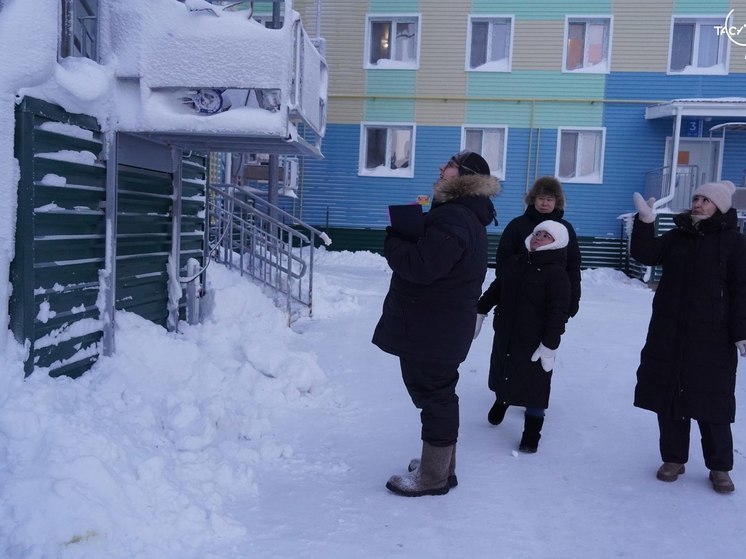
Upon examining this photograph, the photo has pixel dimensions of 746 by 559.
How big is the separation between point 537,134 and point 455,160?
13.0 metres

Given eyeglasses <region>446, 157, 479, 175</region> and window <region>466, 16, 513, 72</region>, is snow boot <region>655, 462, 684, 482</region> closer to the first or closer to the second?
eyeglasses <region>446, 157, 479, 175</region>

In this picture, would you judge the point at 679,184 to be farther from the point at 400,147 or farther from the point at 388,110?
the point at 388,110

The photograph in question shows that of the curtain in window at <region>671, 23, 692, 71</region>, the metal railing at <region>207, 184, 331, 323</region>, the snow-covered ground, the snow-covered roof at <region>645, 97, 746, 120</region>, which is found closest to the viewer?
the snow-covered ground

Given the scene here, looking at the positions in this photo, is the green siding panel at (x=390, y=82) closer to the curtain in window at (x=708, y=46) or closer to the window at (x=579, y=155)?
the window at (x=579, y=155)

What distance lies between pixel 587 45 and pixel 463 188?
13.9m

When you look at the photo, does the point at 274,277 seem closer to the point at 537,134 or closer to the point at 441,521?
the point at 441,521

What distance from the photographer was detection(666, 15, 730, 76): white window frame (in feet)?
50.0

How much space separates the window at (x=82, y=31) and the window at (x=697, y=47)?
13.9 m

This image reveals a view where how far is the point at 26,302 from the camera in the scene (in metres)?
3.38

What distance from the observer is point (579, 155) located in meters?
15.8

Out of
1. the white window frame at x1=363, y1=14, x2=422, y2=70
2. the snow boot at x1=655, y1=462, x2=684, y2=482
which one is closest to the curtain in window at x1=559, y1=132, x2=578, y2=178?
the white window frame at x1=363, y1=14, x2=422, y2=70

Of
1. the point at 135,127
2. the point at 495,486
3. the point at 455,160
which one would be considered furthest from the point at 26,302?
the point at 495,486

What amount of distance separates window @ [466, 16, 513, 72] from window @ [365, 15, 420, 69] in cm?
126

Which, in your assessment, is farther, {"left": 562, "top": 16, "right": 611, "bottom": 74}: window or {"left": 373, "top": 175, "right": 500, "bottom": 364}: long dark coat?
{"left": 562, "top": 16, "right": 611, "bottom": 74}: window
